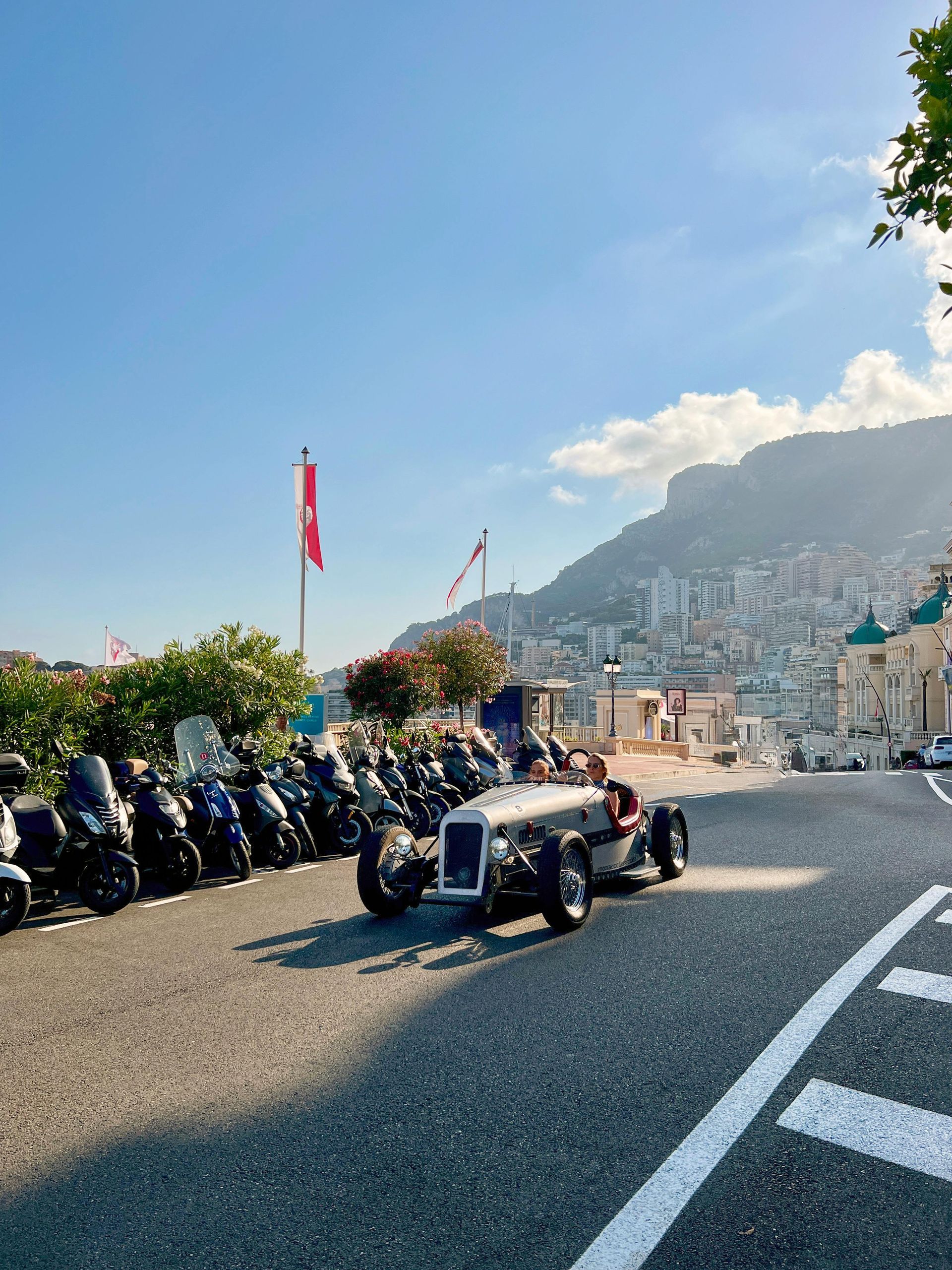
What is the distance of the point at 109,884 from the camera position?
7375 millimetres

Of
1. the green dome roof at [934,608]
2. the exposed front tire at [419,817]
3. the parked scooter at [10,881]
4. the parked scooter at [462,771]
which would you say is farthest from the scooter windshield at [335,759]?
the green dome roof at [934,608]

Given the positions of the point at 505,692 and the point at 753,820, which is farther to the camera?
the point at 505,692

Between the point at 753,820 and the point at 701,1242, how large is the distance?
37.1 ft

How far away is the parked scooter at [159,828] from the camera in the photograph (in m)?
8.24

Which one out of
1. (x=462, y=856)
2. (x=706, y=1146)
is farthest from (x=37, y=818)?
(x=706, y=1146)

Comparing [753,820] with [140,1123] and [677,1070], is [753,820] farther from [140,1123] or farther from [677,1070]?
[140,1123]

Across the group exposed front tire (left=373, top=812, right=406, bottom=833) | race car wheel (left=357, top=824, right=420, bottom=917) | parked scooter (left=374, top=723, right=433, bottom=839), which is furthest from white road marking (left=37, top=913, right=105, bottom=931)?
parked scooter (left=374, top=723, right=433, bottom=839)

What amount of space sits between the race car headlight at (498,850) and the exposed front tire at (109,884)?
128 inches

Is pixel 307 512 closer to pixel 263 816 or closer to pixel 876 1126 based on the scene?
pixel 263 816

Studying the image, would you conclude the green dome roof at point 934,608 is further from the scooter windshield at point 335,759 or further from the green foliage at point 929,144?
the green foliage at point 929,144

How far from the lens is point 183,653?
12.3m

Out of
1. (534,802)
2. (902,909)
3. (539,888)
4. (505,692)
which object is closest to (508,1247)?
(539,888)

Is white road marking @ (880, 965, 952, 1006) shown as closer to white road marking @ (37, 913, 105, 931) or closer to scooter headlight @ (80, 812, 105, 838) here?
white road marking @ (37, 913, 105, 931)

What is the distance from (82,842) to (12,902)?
3.32 feet
